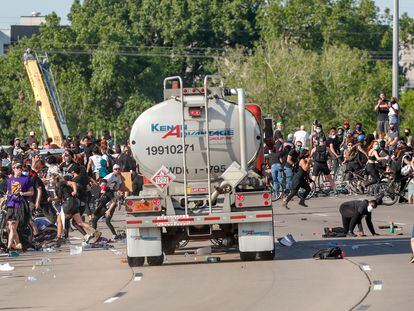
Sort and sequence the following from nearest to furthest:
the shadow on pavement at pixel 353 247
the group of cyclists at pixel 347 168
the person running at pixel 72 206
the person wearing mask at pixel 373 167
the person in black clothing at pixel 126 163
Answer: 1. the shadow on pavement at pixel 353 247
2. the person running at pixel 72 206
3. the person in black clothing at pixel 126 163
4. the group of cyclists at pixel 347 168
5. the person wearing mask at pixel 373 167

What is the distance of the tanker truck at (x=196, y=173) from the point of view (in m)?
23.1

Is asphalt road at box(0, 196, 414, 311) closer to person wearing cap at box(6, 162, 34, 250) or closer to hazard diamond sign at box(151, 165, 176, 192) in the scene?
person wearing cap at box(6, 162, 34, 250)

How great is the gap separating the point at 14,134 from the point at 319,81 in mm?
27760

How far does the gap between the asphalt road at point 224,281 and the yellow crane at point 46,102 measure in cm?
3140

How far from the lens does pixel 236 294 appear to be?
18516 millimetres

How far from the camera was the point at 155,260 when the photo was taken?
23516 millimetres

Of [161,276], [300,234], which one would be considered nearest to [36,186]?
[300,234]

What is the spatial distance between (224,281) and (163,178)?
3.58 metres

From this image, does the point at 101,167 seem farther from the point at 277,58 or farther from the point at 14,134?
the point at 14,134

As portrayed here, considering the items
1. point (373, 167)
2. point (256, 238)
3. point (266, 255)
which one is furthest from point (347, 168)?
point (256, 238)

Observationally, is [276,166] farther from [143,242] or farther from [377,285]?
[377,285]

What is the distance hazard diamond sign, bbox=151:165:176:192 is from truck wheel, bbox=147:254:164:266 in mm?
1266

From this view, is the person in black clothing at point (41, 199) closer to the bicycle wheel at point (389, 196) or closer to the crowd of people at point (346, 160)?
the crowd of people at point (346, 160)

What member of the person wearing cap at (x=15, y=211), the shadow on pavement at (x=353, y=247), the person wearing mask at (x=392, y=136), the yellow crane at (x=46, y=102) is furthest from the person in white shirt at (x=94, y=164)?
the yellow crane at (x=46, y=102)
